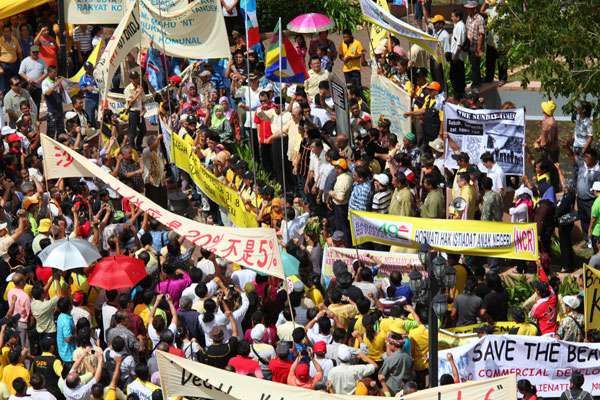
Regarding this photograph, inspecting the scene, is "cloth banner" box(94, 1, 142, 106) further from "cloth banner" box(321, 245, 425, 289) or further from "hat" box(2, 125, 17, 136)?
"cloth banner" box(321, 245, 425, 289)

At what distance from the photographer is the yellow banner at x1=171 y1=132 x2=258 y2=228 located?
1706cm

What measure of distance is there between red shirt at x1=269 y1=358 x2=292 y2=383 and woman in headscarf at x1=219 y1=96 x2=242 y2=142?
326 inches

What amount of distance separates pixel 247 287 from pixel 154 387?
2588mm

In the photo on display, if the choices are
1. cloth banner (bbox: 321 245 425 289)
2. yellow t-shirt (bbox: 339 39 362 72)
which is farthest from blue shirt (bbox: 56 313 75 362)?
yellow t-shirt (bbox: 339 39 362 72)

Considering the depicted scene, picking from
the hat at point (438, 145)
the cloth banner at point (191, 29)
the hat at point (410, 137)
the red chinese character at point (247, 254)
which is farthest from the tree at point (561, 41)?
the red chinese character at point (247, 254)

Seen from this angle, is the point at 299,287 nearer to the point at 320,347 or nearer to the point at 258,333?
the point at 258,333

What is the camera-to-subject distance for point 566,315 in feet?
47.1

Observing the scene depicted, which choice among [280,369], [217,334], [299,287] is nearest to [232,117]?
[299,287]

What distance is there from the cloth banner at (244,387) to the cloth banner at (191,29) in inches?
318

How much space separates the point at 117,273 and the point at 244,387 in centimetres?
376

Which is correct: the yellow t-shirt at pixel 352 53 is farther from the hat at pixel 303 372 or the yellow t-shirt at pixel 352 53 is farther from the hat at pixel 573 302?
the hat at pixel 303 372

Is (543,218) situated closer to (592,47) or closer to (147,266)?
(592,47)

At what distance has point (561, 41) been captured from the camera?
16594 mm

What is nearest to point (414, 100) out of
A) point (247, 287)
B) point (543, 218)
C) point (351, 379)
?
point (543, 218)
